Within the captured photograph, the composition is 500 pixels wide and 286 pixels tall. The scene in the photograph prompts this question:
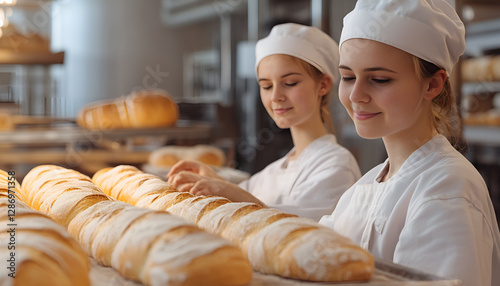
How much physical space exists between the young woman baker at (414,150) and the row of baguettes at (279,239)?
0.23m

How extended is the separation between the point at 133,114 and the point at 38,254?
2164mm

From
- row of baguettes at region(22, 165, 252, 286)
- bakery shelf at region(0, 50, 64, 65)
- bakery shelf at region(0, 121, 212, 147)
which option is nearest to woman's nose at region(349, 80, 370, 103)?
row of baguettes at region(22, 165, 252, 286)

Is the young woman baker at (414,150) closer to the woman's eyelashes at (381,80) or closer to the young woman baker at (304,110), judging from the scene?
the woman's eyelashes at (381,80)

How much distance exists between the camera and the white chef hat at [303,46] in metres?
1.48

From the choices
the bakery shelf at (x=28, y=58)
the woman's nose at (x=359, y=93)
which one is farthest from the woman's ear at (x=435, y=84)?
the bakery shelf at (x=28, y=58)

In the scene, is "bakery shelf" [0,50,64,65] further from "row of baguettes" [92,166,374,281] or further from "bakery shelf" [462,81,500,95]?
"bakery shelf" [462,81,500,95]

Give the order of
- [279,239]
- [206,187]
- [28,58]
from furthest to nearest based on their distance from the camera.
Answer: [28,58] → [206,187] → [279,239]

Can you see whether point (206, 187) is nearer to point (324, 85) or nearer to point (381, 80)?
point (381, 80)

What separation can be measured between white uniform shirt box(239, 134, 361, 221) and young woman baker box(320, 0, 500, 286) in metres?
0.35

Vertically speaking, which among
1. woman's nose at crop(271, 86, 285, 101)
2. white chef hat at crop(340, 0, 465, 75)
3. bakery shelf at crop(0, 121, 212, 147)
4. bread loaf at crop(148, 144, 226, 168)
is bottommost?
bread loaf at crop(148, 144, 226, 168)

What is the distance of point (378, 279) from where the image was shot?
660 mm

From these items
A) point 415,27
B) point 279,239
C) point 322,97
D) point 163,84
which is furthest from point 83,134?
point 163,84

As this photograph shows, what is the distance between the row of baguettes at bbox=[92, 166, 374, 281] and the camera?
2.14 feet

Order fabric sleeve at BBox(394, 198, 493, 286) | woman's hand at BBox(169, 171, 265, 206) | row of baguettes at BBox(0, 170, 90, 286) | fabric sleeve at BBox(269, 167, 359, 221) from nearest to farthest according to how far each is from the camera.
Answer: row of baguettes at BBox(0, 170, 90, 286) → fabric sleeve at BBox(394, 198, 493, 286) → woman's hand at BBox(169, 171, 265, 206) → fabric sleeve at BBox(269, 167, 359, 221)
